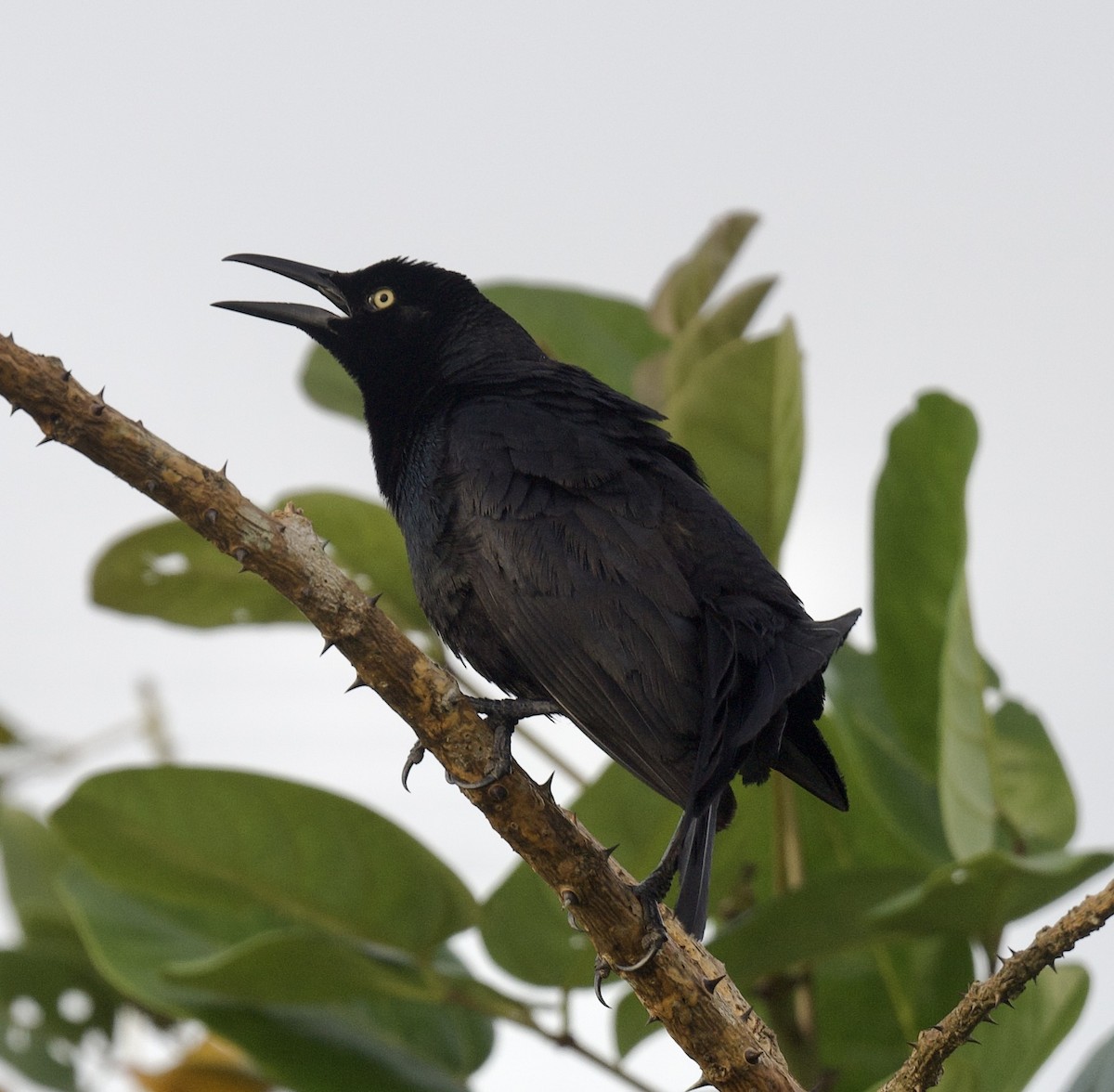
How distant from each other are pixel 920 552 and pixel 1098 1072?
1320 millimetres

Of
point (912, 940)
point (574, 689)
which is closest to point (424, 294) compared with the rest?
point (574, 689)

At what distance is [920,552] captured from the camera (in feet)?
11.9

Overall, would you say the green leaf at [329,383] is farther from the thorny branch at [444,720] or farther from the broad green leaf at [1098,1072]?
the broad green leaf at [1098,1072]

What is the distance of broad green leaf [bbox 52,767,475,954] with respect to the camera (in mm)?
3377

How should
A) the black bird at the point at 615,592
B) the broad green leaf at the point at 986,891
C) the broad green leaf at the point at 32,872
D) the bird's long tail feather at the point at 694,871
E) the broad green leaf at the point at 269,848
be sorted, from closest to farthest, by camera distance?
the bird's long tail feather at the point at 694,871
the black bird at the point at 615,592
the broad green leaf at the point at 986,891
the broad green leaf at the point at 269,848
the broad green leaf at the point at 32,872

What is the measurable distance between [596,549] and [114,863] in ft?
5.22

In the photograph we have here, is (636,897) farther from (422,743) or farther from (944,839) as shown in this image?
(944,839)

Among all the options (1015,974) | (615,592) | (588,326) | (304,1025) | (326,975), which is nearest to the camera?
(1015,974)

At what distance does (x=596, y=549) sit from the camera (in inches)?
106

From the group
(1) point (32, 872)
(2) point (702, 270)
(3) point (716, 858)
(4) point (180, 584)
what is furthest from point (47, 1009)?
(2) point (702, 270)

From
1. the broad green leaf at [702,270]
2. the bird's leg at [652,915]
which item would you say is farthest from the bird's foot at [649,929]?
the broad green leaf at [702,270]

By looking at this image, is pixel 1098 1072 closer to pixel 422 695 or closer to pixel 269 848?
pixel 422 695

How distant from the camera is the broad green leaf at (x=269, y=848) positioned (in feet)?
11.1

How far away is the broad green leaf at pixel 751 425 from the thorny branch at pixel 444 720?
150cm
